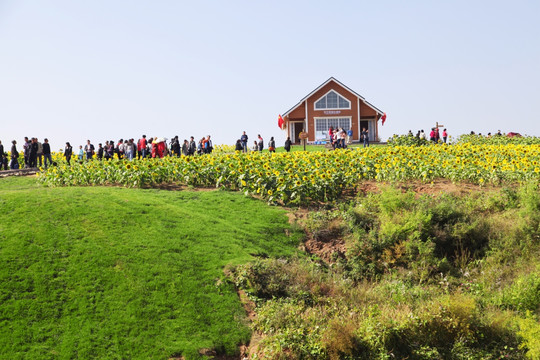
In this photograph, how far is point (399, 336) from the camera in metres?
9.82

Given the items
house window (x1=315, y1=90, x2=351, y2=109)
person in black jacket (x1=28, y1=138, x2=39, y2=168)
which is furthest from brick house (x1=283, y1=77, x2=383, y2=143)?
person in black jacket (x1=28, y1=138, x2=39, y2=168)

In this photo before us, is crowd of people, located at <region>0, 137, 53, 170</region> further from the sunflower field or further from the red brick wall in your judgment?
the red brick wall

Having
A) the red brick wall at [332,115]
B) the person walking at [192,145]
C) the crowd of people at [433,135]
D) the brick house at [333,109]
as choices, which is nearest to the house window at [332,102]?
the brick house at [333,109]

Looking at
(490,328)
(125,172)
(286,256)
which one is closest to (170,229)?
(286,256)

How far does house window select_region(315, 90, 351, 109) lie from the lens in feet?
165

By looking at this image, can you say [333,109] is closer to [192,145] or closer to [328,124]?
[328,124]

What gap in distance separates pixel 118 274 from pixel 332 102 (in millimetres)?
41151

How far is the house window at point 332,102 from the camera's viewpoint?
50.2 metres

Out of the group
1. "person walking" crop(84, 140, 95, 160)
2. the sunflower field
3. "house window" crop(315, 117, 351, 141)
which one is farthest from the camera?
"house window" crop(315, 117, 351, 141)

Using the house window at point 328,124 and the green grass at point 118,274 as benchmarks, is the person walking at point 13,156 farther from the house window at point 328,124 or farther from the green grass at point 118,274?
the house window at point 328,124

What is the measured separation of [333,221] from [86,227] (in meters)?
6.29

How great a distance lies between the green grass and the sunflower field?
2192 mm

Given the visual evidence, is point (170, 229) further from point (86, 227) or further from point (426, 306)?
point (426, 306)

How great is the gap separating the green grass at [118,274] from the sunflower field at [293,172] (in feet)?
7.19
